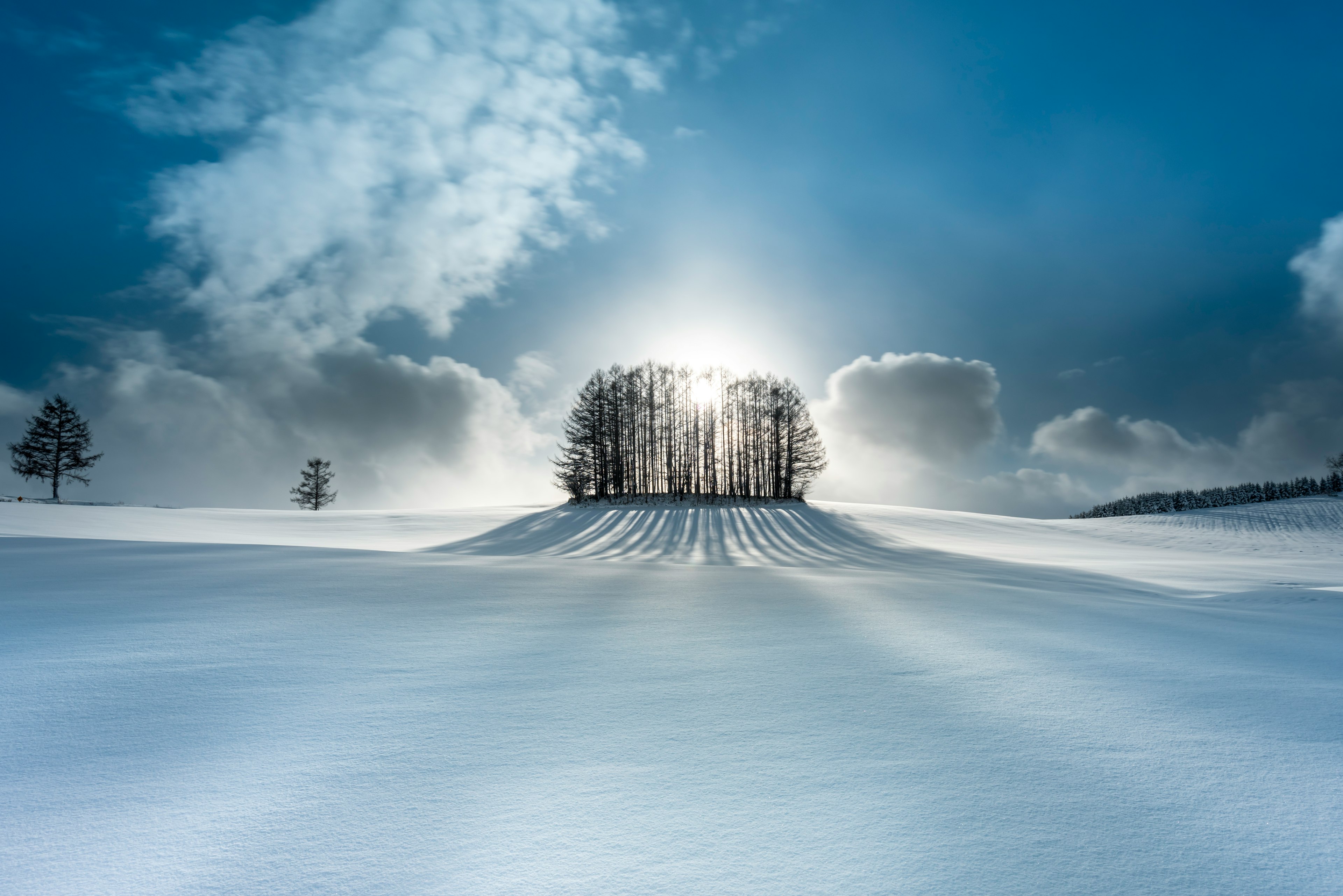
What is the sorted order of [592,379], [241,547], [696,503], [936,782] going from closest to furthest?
[936,782]
[241,547]
[696,503]
[592,379]

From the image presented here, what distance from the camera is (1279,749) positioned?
7.14 feet

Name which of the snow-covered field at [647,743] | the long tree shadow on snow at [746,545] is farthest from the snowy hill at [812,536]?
the snow-covered field at [647,743]

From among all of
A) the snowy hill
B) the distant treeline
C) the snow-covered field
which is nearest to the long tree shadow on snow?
the snowy hill

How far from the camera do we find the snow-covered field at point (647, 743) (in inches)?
60.6

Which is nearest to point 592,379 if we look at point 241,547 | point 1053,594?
point 241,547

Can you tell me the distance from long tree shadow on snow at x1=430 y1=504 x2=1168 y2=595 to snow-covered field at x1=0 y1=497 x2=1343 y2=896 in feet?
13.1

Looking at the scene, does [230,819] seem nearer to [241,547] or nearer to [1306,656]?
[1306,656]

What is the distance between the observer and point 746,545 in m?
17.4

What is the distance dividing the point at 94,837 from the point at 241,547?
24.9 ft

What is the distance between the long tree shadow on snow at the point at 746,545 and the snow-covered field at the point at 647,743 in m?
4.01

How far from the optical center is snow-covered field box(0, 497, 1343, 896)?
154 cm

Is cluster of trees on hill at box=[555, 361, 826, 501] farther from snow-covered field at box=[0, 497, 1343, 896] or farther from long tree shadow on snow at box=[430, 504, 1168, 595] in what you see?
snow-covered field at box=[0, 497, 1343, 896]

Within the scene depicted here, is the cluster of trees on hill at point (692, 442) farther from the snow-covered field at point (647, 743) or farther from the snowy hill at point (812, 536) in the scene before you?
the snow-covered field at point (647, 743)

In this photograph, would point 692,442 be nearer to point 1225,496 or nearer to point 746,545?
point 746,545
